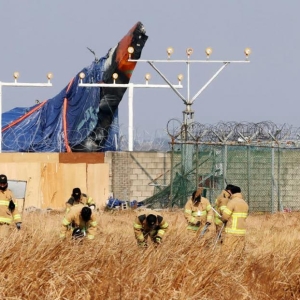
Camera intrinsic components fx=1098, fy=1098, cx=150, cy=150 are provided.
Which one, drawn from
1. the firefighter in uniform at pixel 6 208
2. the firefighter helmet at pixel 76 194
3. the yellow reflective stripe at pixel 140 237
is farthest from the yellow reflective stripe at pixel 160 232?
the firefighter helmet at pixel 76 194

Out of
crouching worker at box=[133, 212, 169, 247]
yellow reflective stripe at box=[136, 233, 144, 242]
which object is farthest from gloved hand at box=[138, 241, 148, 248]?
crouching worker at box=[133, 212, 169, 247]

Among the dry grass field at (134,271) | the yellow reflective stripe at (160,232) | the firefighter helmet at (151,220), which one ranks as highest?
the firefighter helmet at (151,220)

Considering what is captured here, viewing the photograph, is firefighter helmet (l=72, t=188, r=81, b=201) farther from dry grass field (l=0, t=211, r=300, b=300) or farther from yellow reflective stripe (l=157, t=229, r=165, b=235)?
dry grass field (l=0, t=211, r=300, b=300)

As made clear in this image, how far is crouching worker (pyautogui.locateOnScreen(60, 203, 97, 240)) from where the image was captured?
1695cm

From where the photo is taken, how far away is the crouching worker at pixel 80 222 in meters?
17.0

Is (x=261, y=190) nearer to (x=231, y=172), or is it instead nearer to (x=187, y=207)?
(x=231, y=172)

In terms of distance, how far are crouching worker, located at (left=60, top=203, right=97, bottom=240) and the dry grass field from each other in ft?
7.51

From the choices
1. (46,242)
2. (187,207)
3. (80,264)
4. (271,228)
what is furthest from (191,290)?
(271,228)

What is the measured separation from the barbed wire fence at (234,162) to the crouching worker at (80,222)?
11.3m

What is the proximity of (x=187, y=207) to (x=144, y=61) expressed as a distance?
50.8 feet

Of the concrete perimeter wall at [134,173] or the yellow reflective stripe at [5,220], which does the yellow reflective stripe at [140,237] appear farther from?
the concrete perimeter wall at [134,173]

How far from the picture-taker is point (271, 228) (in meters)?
23.6

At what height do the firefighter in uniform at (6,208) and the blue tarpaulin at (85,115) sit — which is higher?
the blue tarpaulin at (85,115)

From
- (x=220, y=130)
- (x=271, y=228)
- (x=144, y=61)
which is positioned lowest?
(x=271, y=228)
